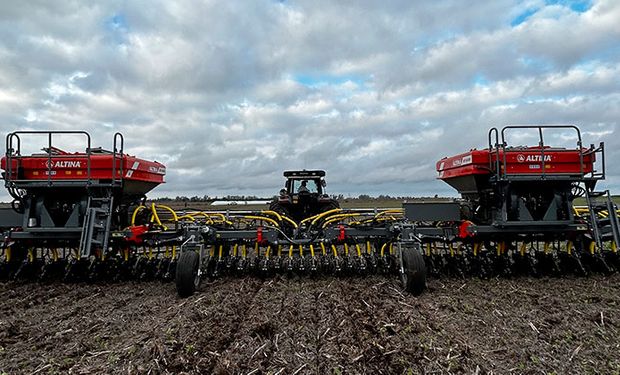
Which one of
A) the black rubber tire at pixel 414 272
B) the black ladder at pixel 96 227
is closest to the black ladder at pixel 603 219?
the black rubber tire at pixel 414 272

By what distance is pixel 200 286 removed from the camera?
21.6 ft

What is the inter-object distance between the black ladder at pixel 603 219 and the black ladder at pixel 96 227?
7473mm

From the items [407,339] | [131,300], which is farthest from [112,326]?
[407,339]

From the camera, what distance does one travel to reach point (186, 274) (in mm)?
5824

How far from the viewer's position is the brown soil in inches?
136

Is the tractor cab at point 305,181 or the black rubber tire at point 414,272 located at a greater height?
the tractor cab at point 305,181

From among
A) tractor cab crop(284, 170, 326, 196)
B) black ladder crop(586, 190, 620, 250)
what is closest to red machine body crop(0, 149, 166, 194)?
tractor cab crop(284, 170, 326, 196)

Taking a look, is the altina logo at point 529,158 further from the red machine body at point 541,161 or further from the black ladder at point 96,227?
the black ladder at point 96,227

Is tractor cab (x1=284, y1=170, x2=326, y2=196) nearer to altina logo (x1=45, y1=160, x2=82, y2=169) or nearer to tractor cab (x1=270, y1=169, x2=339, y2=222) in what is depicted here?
tractor cab (x1=270, y1=169, x2=339, y2=222)

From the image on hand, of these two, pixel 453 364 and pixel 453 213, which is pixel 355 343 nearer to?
pixel 453 364

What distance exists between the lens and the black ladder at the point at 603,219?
647cm

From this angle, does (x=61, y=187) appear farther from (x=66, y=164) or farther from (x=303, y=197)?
(x=303, y=197)

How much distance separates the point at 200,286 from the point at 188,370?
329 cm

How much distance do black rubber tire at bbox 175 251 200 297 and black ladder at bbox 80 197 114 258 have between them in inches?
56.2
